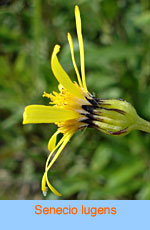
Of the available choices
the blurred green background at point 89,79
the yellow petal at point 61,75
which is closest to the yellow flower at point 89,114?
the yellow petal at point 61,75

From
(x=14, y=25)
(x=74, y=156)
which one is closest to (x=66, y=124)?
(x=74, y=156)

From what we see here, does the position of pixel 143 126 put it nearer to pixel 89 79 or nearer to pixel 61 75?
pixel 61 75

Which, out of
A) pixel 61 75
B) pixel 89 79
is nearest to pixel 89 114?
pixel 61 75

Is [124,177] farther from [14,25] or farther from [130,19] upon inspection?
[14,25]

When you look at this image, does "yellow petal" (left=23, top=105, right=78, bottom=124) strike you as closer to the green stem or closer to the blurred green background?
the green stem

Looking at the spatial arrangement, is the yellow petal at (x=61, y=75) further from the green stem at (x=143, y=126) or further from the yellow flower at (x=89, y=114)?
the green stem at (x=143, y=126)

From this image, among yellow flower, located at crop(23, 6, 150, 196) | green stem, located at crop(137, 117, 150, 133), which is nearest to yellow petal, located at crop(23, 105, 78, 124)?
yellow flower, located at crop(23, 6, 150, 196)
